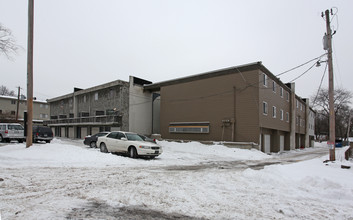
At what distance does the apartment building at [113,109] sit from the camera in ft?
96.1

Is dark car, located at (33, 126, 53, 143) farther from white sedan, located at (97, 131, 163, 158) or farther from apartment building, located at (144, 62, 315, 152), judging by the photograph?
apartment building, located at (144, 62, 315, 152)

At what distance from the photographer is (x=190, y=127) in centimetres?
2603

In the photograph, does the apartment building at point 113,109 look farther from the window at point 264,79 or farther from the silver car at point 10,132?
the window at point 264,79

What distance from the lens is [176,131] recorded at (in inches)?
1075

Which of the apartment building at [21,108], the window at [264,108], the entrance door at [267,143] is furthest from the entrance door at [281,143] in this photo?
the apartment building at [21,108]

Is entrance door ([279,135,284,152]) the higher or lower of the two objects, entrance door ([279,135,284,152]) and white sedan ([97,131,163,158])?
the lower

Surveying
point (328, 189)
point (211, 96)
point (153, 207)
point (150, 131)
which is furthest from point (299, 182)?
point (150, 131)

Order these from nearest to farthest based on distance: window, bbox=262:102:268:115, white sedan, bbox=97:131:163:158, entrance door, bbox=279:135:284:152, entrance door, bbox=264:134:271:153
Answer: white sedan, bbox=97:131:163:158 < window, bbox=262:102:268:115 < entrance door, bbox=264:134:271:153 < entrance door, bbox=279:135:284:152

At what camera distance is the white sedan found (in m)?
13.5

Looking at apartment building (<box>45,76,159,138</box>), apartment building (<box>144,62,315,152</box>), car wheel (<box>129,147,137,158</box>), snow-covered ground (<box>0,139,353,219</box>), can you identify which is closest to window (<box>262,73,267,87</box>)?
apartment building (<box>144,62,315,152</box>)

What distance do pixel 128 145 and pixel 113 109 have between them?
17.1 metres

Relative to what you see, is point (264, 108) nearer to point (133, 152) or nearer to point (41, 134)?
point (133, 152)

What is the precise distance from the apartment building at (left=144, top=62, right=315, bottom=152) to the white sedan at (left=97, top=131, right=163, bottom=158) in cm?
1065

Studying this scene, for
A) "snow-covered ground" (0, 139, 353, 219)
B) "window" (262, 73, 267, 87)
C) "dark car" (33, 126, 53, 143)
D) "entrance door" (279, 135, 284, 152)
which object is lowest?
"entrance door" (279, 135, 284, 152)
